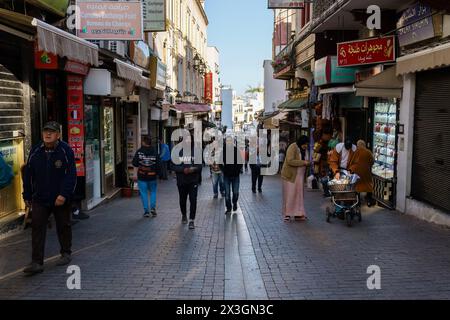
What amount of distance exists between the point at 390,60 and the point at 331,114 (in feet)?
17.2

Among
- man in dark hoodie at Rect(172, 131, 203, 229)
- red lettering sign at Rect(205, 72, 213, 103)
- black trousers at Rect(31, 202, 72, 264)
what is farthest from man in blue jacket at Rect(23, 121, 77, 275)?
red lettering sign at Rect(205, 72, 213, 103)

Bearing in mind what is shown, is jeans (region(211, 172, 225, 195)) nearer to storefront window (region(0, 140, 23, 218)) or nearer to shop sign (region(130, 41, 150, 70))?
shop sign (region(130, 41, 150, 70))

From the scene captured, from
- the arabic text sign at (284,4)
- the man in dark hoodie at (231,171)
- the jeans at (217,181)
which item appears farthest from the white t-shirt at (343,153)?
the arabic text sign at (284,4)

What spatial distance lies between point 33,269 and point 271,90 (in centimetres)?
3530

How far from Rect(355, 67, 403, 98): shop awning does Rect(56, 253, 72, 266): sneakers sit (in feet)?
24.1

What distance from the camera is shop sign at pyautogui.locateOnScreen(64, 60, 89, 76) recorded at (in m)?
10.3

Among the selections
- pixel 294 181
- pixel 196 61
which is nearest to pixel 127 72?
pixel 294 181

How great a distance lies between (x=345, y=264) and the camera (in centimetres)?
711

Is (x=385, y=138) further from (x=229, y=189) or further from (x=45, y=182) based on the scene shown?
(x=45, y=182)

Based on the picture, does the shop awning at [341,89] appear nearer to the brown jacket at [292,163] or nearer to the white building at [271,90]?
the brown jacket at [292,163]

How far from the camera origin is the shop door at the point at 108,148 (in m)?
14.7

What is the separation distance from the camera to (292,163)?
1074 cm
